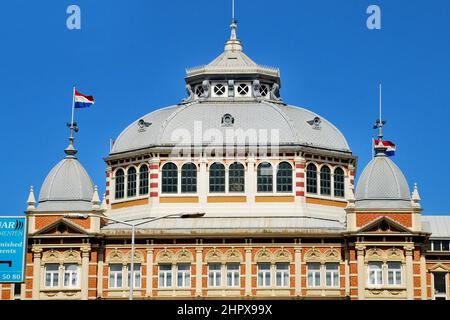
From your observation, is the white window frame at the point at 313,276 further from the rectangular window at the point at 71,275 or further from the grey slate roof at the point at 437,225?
the rectangular window at the point at 71,275

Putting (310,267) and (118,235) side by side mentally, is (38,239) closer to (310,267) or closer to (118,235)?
(118,235)

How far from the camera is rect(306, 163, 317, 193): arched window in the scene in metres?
104

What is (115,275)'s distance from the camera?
99.9 metres

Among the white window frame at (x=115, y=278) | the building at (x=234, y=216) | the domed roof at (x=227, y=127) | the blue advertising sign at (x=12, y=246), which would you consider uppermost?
the domed roof at (x=227, y=127)

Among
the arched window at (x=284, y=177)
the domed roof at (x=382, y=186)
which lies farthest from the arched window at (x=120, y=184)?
the domed roof at (x=382, y=186)

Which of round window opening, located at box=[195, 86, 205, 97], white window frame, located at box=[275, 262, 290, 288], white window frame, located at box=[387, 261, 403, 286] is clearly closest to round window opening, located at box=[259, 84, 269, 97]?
round window opening, located at box=[195, 86, 205, 97]

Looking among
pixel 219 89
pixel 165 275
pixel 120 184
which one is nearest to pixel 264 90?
pixel 219 89

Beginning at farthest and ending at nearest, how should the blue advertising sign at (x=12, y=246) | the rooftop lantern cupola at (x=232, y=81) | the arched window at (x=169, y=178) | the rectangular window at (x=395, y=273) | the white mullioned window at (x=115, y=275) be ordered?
1. the rooftop lantern cupola at (x=232, y=81)
2. the arched window at (x=169, y=178)
3. the white mullioned window at (x=115, y=275)
4. the rectangular window at (x=395, y=273)
5. the blue advertising sign at (x=12, y=246)

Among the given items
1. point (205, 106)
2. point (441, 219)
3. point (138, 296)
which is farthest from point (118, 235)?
point (441, 219)

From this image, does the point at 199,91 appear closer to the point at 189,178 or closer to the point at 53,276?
the point at 189,178

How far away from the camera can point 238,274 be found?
99188 millimetres

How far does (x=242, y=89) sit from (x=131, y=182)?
46.9ft

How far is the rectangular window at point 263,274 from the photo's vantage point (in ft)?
324

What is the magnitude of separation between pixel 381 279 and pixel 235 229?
1271 centimetres
